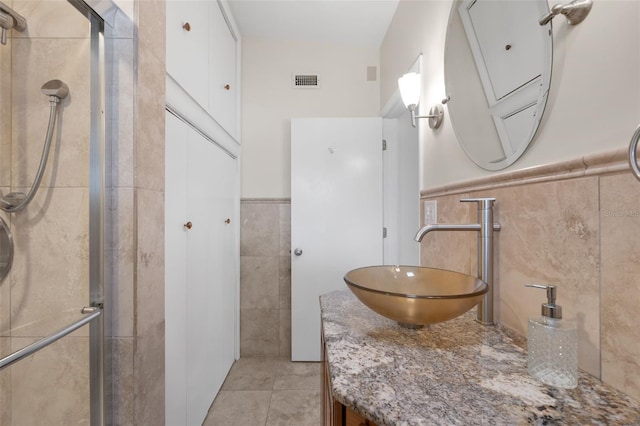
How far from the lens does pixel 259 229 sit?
2199 millimetres

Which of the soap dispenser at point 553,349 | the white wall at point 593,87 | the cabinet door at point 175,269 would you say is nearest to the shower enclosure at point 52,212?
the cabinet door at point 175,269

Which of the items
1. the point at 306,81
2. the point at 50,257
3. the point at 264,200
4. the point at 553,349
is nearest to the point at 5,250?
the point at 50,257

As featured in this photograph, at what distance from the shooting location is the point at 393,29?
6.26ft

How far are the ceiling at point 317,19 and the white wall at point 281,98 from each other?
0.08 meters

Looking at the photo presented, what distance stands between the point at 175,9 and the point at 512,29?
1265 millimetres

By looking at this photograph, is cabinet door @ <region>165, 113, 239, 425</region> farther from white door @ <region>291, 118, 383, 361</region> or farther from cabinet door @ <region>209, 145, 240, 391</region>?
white door @ <region>291, 118, 383, 361</region>

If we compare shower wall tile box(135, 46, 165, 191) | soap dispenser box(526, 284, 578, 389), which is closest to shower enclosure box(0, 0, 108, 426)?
shower wall tile box(135, 46, 165, 191)

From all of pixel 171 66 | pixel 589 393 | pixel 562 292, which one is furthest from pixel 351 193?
pixel 589 393

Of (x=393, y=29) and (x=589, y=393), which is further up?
(x=393, y=29)

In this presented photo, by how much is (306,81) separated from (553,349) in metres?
2.27

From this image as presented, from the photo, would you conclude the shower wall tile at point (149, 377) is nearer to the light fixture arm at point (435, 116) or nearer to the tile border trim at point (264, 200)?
the tile border trim at point (264, 200)

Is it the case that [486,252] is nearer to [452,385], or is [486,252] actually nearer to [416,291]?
[416,291]

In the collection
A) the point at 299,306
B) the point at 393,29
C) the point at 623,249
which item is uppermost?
the point at 393,29

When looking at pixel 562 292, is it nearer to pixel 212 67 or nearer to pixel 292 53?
pixel 212 67
